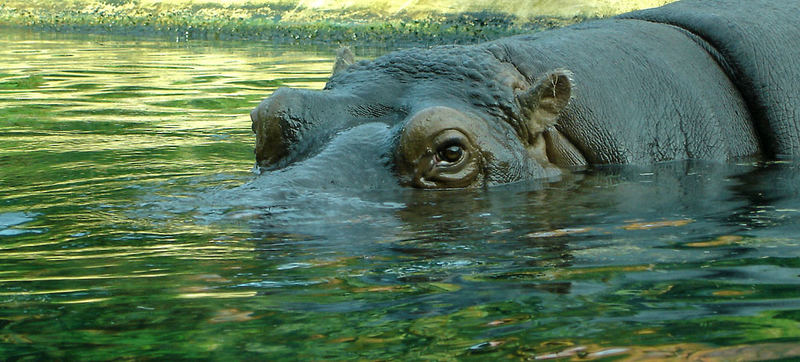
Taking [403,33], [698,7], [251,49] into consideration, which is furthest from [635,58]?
[403,33]

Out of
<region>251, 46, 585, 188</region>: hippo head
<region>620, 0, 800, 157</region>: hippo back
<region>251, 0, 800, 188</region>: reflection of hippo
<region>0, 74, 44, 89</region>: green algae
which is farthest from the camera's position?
<region>0, 74, 44, 89</region>: green algae

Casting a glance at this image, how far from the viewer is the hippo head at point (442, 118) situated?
16.2 feet

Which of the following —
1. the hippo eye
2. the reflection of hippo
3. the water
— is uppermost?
the reflection of hippo

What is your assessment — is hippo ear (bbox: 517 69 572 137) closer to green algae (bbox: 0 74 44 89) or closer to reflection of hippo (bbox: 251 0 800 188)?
reflection of hippo (bbox: 251 0 800 188)

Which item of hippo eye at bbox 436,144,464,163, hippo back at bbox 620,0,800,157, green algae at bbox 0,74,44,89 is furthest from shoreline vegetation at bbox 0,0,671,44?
hippo eye at bbox 436,144,464,163

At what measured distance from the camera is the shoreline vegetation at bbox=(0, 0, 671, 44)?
77.6 ft

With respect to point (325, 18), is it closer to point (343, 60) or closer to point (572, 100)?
point (343, 60)

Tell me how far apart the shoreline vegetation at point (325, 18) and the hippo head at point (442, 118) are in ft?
52.7

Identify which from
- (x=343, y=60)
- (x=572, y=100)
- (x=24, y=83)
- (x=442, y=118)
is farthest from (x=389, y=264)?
(x=24, y=83)

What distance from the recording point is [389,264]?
137 inches

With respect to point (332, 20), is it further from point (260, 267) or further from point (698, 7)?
point (260, 267)

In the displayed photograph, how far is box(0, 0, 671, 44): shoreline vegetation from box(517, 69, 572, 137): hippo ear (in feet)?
53.3

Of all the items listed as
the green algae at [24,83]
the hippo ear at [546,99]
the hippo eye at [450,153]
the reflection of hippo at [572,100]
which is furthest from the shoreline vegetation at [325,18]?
the hippo eye at [450,153]

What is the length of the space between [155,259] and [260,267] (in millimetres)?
416
